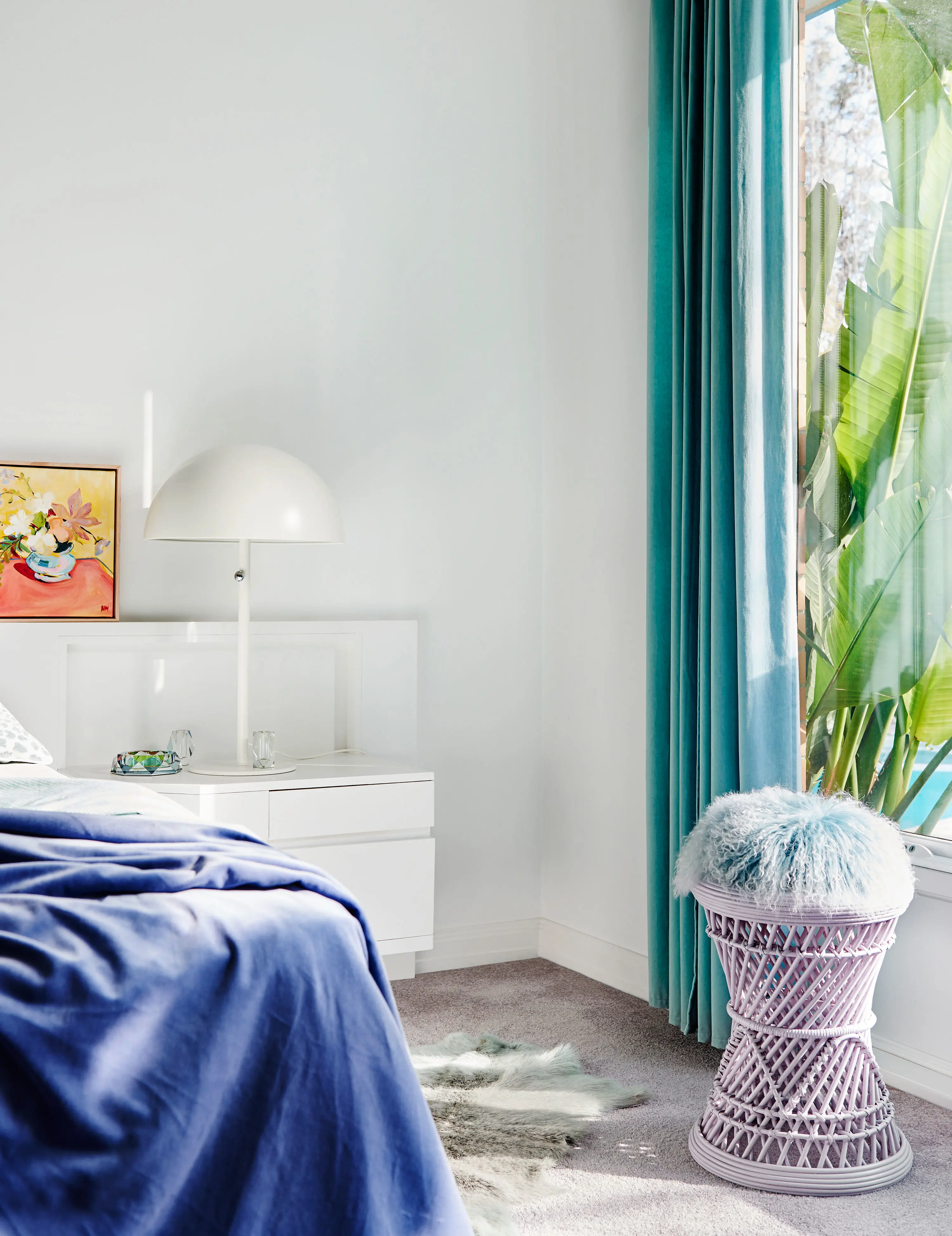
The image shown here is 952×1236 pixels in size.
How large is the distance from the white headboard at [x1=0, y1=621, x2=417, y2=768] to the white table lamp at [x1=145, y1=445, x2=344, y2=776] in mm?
227

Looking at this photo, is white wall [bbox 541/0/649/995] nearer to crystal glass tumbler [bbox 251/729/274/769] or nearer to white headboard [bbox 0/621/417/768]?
white headboard [bbox 0/621/417/768]

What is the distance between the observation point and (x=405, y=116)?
11.3ft

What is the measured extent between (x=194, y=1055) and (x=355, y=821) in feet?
5.14

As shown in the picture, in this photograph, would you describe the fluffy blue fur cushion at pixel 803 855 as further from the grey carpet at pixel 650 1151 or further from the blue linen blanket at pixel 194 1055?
the blue linen blanket at pixel 194 1055

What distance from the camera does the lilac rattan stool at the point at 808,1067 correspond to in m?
2.04

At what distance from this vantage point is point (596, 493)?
3408 millimetres

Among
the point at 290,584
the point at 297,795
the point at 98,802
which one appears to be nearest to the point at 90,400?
the point at 290,584

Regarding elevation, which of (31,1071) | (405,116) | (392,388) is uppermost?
(405,116)

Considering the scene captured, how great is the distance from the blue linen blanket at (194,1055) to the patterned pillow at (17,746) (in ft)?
3.41

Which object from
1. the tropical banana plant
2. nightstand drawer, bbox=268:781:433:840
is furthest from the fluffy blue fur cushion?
nightstand drawer, bbox=268:781:433:840

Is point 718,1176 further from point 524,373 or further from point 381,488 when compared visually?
point 524,373

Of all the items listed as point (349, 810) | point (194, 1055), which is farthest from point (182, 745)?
point (194, 1055)

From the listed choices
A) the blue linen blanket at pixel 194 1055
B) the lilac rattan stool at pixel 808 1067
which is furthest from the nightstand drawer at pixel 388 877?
the blue linen blanket at pixel 194 1055

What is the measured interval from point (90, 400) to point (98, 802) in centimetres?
149
